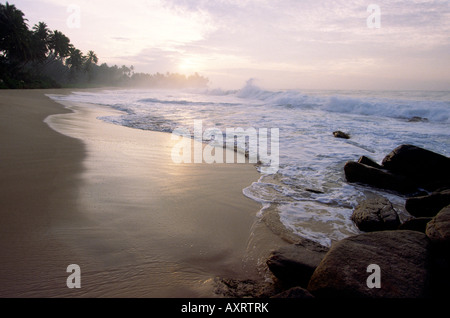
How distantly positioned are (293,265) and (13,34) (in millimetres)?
51947

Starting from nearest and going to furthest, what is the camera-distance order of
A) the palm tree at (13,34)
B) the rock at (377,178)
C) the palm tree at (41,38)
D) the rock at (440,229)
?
the rock at (440,229) < the rock at (377,178) < the palm tree at (13,34) < the palm tree at (41,38)

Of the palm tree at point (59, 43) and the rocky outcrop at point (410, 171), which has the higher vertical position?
the palm tree at point (59, 43)

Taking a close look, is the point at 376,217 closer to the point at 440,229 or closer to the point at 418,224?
the point at 418,224

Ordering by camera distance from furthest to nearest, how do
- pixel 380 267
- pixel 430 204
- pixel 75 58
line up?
1. pixel 75 58
2. pixel 430 204
3. pixel 380 267

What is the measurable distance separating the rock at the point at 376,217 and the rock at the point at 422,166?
5.96 feet

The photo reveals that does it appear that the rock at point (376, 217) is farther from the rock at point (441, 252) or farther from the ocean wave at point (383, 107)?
the ocean wave at point (383, 107)

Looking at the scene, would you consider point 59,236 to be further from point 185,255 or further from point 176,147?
point 176,147

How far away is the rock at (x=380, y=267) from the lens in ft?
6.30

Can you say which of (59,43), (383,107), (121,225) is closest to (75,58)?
(59,43)

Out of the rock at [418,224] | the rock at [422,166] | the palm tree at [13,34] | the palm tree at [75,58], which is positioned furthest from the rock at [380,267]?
Result: the palm tree at [75,58]

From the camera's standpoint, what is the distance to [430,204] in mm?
3752

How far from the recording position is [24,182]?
3994 mm

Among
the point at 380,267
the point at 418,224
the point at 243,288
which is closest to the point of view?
the point at 380,267

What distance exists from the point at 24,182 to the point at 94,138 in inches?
140
